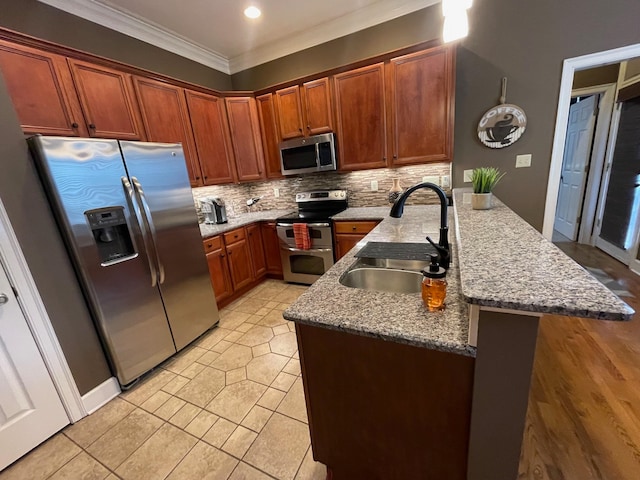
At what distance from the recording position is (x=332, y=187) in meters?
3.46

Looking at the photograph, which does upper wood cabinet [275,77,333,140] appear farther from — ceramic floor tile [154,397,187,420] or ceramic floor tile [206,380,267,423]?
ceramic floor tile [154,397,187,420]

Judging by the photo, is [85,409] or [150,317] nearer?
[85,409]

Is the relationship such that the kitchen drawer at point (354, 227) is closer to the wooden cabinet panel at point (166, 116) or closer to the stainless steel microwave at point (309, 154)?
the stainless steel microwave at point (309, 154)

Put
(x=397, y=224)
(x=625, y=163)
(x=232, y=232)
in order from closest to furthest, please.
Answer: (x=397, y=224), (x=232, y=232), (x=625, y=163)

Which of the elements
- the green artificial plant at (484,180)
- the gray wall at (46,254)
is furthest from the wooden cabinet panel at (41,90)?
the green artificial plant at (484,180)

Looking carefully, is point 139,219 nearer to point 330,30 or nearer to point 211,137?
point 211,137

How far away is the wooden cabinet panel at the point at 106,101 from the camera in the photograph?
6.59 feet

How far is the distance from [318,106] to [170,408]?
10.1ft

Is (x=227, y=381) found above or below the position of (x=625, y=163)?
below

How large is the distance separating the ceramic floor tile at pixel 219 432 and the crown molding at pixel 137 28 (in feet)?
11.1

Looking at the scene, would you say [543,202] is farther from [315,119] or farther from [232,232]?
[232,232]

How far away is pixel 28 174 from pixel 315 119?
2.45m

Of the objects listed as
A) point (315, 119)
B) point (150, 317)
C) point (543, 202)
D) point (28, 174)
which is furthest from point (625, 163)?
point (28, 174)

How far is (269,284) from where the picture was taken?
11.5ft
